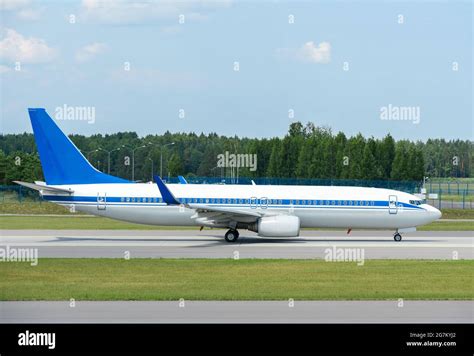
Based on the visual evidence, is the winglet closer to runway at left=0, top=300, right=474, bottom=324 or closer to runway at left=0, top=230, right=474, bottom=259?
runway at left=0, top=230, right=474, bottom=259

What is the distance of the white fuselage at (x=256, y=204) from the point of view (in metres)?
41.8

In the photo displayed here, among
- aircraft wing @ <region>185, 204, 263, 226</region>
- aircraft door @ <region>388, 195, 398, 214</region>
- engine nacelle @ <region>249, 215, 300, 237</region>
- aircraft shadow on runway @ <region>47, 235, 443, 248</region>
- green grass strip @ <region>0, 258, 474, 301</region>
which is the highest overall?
aircraft door @ <region>388, 195, 398, 214</region>

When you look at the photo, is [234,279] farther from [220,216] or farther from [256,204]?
[256,204]

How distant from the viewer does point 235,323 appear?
17344 mm

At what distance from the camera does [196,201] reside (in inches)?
1655

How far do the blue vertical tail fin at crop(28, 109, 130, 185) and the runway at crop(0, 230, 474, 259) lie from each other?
116 inches

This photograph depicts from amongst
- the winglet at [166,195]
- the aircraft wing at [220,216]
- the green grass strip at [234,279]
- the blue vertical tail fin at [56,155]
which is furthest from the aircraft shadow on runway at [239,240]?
the green grass strip at [234,279]

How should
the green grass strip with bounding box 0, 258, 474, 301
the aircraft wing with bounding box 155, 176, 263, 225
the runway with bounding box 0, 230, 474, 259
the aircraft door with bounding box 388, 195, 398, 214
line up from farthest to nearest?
1. the aircraft door with bounding box 388, 195, 398, 214
2. the aircraft wing with bounding box 155, 176, 263, 225
3. the runway with bounding box 0, 230, 474, 259
4. the green grass strip with bounding box 0, 258, 474, 301

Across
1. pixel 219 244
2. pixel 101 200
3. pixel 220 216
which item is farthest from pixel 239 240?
pixel 101 200

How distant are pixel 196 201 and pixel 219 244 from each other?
10.2ft

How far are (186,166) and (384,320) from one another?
148 m

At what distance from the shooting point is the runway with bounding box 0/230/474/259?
34.3 metres

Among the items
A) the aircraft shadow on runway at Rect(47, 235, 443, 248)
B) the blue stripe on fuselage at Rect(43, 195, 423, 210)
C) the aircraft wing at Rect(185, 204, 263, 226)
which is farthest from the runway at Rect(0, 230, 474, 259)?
the blue stripe on fuselage at Rect(43, 195, 423, 210)

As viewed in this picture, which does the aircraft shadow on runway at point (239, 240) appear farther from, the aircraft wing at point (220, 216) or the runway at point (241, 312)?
the runway at point (241, 312)
